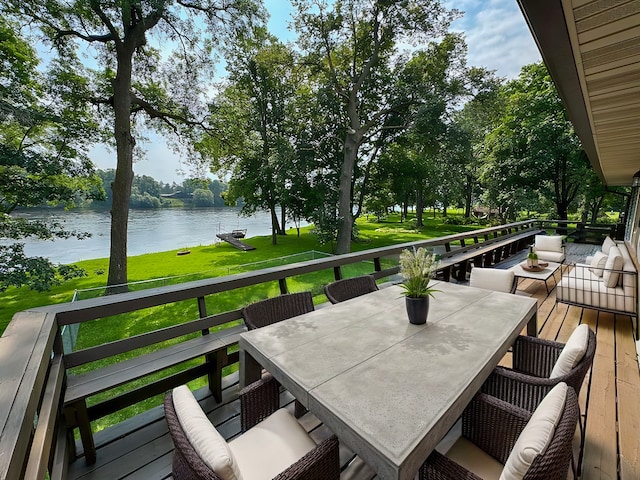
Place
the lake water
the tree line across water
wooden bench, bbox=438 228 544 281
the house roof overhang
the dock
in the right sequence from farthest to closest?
the dock < the lake water < the tree line across water < wooden bench, bbox=438 228 544 281 < the house roof overhang

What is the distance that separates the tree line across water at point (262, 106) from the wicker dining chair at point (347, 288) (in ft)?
23.8

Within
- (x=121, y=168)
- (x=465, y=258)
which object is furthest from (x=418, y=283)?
(x=121, y=168)

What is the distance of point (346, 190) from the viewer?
474 inches

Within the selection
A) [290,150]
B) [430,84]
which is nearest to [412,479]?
[290,150]

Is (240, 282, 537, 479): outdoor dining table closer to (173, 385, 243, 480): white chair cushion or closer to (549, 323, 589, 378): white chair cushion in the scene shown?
(549, 323, 589, 378): white chair cushion

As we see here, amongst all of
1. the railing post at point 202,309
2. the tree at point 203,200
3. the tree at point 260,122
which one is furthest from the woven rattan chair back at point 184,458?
the tree at point 203,200

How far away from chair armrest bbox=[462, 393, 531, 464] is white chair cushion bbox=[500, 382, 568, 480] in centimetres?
31

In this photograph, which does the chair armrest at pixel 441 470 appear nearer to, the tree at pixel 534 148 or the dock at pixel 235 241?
the tree at pixel 534 148

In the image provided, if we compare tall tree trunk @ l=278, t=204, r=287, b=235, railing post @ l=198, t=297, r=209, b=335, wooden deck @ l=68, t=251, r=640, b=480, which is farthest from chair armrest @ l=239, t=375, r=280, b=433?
tall tree trunk @ l=278, t=204, r=287, b=235

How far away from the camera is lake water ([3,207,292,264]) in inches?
440

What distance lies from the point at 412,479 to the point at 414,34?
504 inches

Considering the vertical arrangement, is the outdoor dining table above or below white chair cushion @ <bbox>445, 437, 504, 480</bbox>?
above

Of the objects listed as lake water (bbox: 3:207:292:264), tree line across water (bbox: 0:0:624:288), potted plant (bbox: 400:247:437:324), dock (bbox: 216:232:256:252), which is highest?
tree line across water (bbox: 0:0:624:288)

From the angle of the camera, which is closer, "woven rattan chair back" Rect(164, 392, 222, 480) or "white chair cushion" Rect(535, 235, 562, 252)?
"woven rattan chair back" Rect(164, 392, 222, 480)
